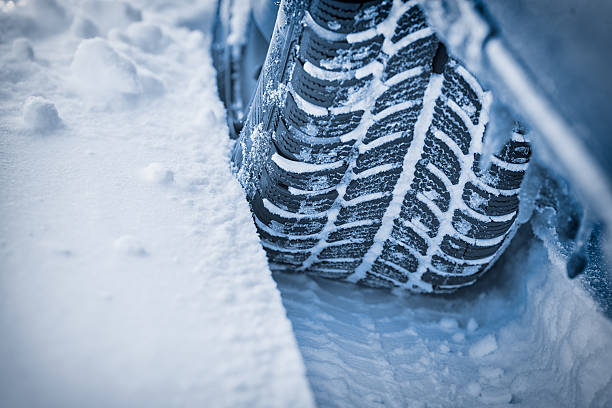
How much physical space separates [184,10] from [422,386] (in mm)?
1478

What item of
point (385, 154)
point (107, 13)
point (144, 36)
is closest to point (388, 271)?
point (385, 154)

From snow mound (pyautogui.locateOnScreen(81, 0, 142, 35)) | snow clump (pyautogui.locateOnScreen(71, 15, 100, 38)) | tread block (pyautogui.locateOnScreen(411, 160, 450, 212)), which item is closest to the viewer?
tread block (pyautogui.locateOnScreen(411, 160, 450, 212))

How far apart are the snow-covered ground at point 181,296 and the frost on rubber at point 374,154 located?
11 centimetres

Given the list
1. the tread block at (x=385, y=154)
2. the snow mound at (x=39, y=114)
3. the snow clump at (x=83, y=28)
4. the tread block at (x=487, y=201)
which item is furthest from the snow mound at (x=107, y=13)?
the tread block at (x=487, y=201)

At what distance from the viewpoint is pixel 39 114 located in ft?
2.43

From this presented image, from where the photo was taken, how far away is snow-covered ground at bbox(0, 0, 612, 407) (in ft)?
1.47

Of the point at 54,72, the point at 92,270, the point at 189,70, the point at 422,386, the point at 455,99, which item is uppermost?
the point at 189,70

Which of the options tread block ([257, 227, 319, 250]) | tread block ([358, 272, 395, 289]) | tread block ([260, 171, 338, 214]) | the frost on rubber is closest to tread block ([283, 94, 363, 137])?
the frost on rubber

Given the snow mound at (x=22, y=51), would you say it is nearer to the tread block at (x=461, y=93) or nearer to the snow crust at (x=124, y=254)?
the snow crust at (x=124, y=254)

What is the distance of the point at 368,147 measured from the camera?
62 centimetres

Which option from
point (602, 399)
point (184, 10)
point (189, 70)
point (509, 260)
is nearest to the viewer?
point (602, 399)

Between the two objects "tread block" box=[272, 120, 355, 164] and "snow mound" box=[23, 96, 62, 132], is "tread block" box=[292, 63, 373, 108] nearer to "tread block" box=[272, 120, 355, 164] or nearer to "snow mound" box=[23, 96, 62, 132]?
"tread block" box=[272, 120, 355, 164]

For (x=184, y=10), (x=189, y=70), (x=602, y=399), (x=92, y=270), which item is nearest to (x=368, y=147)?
(x=92, y=270)

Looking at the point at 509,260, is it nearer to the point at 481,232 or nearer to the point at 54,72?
the point at 481,232
